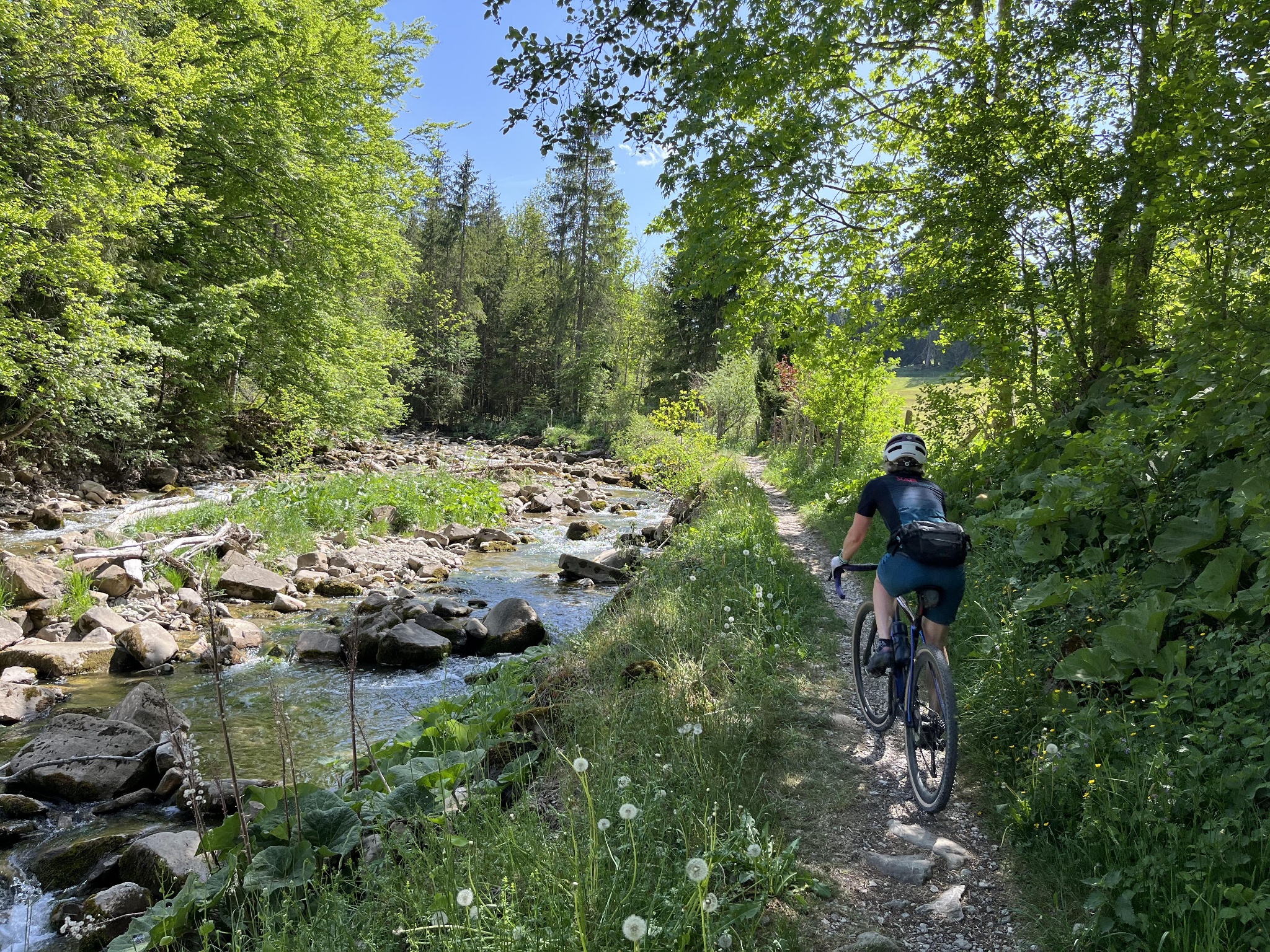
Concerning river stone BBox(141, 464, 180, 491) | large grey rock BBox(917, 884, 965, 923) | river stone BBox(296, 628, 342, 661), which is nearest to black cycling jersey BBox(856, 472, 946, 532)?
large grey rock BBox(917, 884, 965, 923)

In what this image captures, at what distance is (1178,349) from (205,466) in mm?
20909

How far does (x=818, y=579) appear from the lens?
28.0 feet

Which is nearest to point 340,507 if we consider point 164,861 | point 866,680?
point 164,861

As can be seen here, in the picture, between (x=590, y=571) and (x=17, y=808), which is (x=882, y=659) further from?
(x=590, y=571)

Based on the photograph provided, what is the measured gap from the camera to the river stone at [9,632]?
299 inches

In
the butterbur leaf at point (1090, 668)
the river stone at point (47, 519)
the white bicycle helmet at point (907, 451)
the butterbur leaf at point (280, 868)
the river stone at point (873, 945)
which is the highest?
the white bicycle helmet at point (907, 451)

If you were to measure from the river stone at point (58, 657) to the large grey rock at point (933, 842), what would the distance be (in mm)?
8242

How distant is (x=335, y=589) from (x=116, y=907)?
753cm

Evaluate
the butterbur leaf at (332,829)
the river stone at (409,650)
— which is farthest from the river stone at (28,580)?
the butterbur leaf at (332,829)

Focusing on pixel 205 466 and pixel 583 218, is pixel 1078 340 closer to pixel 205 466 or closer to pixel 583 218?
pixel 205 466

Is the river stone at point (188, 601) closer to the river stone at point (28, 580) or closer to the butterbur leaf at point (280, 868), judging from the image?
the river stone at point (28, 580)

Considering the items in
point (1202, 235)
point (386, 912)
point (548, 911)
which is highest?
point (1202, 235)

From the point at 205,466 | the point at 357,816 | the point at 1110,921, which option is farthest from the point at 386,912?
the point at 205,466

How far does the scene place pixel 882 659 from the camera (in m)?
4.06
